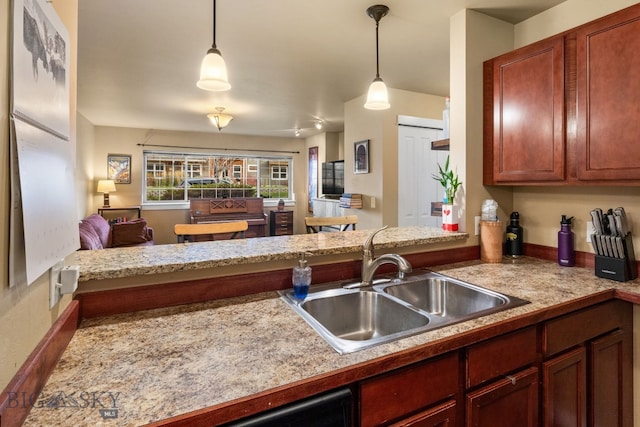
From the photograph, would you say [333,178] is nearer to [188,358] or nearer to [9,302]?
[188,358]

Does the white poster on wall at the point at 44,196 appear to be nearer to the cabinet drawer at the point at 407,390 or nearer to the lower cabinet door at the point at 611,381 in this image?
the cabinet drawer at the point at 407,390

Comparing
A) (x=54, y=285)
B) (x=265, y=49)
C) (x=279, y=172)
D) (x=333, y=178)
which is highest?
(x=265, y=49)

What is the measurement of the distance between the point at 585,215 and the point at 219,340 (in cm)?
197

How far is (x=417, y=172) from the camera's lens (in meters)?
3.89

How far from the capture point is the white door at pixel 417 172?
3.78m

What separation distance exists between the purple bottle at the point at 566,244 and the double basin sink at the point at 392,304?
71 centimetres

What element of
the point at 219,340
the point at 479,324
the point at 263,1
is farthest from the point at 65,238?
the point at 263,1

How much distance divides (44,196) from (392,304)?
120cm

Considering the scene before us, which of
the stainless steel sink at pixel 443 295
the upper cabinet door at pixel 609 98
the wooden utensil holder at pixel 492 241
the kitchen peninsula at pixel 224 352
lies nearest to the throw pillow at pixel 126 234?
the kitchen peninsula at pixel 224 352

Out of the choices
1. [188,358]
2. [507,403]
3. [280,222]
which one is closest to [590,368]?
[507,403]

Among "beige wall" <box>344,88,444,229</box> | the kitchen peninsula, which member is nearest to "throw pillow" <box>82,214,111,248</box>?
the kitchen peninsula

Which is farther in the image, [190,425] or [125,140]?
[125,140]

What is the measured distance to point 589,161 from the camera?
1.54m

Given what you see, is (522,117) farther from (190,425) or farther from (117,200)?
(117,200)
